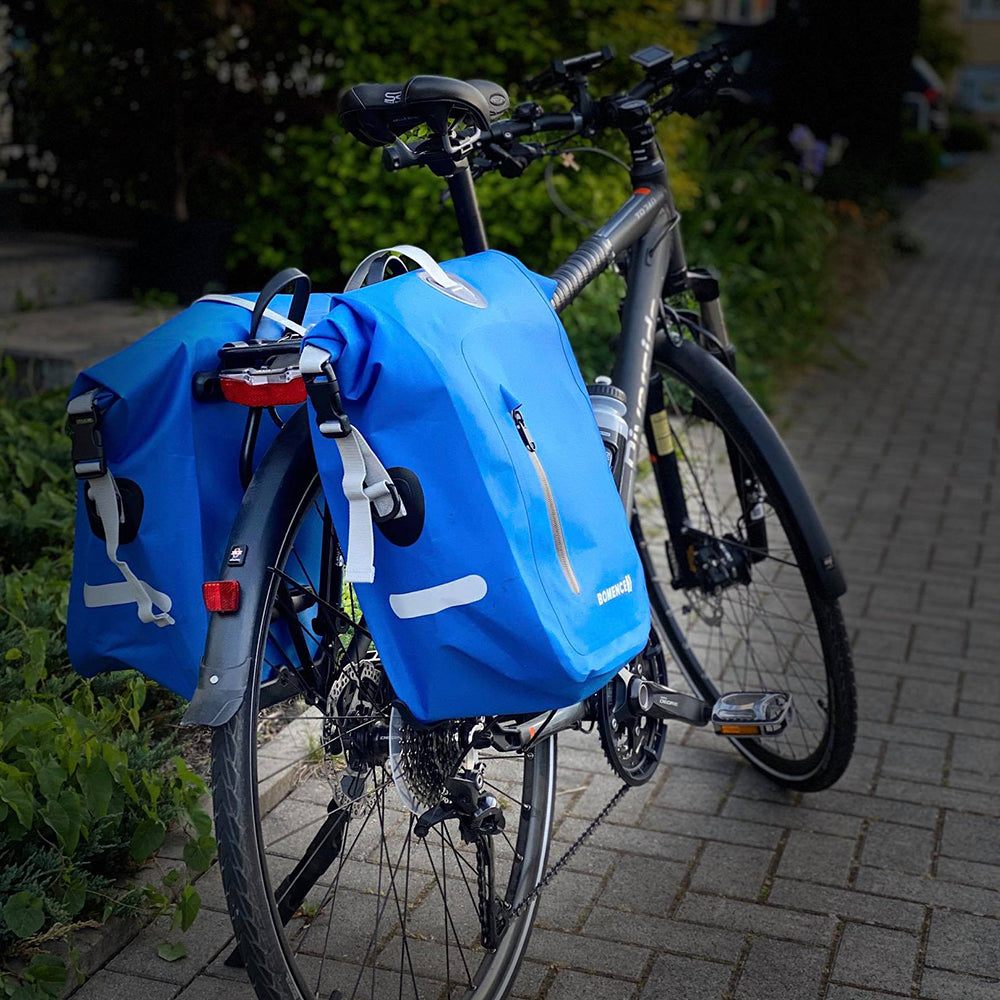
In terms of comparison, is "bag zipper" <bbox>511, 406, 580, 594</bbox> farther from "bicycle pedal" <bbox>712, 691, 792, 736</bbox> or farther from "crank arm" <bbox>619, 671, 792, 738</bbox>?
"bicycle pedal" <bbox>712, 691, 792, 736</bbox>

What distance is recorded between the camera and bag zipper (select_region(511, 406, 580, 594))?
1874 mm

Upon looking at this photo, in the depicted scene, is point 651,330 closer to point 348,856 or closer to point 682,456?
point 682,456

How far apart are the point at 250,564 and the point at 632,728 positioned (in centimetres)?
103

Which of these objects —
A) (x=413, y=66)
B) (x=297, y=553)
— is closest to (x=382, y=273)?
(x=297, y=553)

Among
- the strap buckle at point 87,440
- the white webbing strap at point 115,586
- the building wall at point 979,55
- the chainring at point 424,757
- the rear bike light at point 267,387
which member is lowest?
the building wall at point 979,55

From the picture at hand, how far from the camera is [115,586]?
2.03 meters

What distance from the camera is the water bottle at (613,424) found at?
2.51 meters

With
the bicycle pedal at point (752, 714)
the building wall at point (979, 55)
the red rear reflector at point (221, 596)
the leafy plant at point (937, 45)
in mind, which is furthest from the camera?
the building wall at point (979, 55)

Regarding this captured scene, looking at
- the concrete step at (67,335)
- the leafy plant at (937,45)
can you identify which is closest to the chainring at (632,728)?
the concrete step at (67,335)

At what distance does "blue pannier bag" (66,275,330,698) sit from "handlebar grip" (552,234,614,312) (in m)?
0.55

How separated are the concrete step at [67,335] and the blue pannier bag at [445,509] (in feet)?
9.99

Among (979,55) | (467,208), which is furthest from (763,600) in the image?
(979,55)

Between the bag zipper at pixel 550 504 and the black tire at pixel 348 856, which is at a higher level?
the bag zipper at pixel 550 504

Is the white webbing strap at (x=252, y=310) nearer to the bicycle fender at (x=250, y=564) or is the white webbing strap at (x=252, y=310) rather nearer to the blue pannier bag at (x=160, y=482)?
the blue pannier bag at (x=160, y=482)
